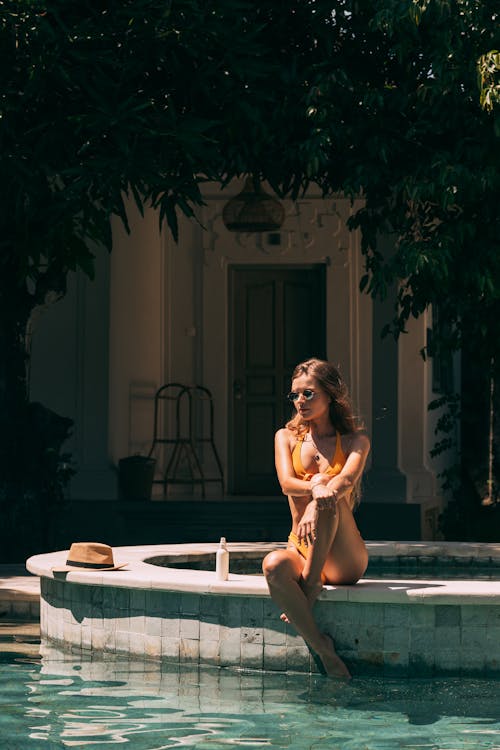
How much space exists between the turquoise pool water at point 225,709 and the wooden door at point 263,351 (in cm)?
800

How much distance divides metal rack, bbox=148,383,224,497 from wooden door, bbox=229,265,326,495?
276 mm

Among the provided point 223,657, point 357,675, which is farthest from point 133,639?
point 357,675

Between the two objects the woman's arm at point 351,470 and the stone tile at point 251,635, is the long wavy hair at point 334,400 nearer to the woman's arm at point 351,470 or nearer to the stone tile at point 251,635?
the woman's arm at point 351,470

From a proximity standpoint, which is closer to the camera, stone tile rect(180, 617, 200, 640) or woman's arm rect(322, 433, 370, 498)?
woman's arm rect(322, 433, 370, 498)

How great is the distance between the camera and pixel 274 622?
283 inches

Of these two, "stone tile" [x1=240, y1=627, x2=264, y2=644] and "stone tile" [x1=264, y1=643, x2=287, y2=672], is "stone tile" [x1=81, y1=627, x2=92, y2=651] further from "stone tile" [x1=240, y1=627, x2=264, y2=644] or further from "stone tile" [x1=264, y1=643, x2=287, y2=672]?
"stone tile" [x1=264, y1=643, x2=287, y2=672]

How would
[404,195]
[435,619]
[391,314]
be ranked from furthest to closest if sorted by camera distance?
1. [391,314]
2. [404,195]
3. [435,619]

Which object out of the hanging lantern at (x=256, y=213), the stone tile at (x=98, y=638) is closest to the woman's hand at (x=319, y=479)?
the stone tile at (x=98, y=638)

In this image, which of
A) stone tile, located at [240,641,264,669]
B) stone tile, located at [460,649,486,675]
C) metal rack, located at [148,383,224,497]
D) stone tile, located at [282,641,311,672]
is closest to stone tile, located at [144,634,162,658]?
stone tile, located at [240,641,264,669]

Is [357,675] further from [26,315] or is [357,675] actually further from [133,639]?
[26,315]

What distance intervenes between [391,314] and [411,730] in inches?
356

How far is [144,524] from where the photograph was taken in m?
13.5

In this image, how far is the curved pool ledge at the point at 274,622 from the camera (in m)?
7.06

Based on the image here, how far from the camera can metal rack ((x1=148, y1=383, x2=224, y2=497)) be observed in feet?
49.5
